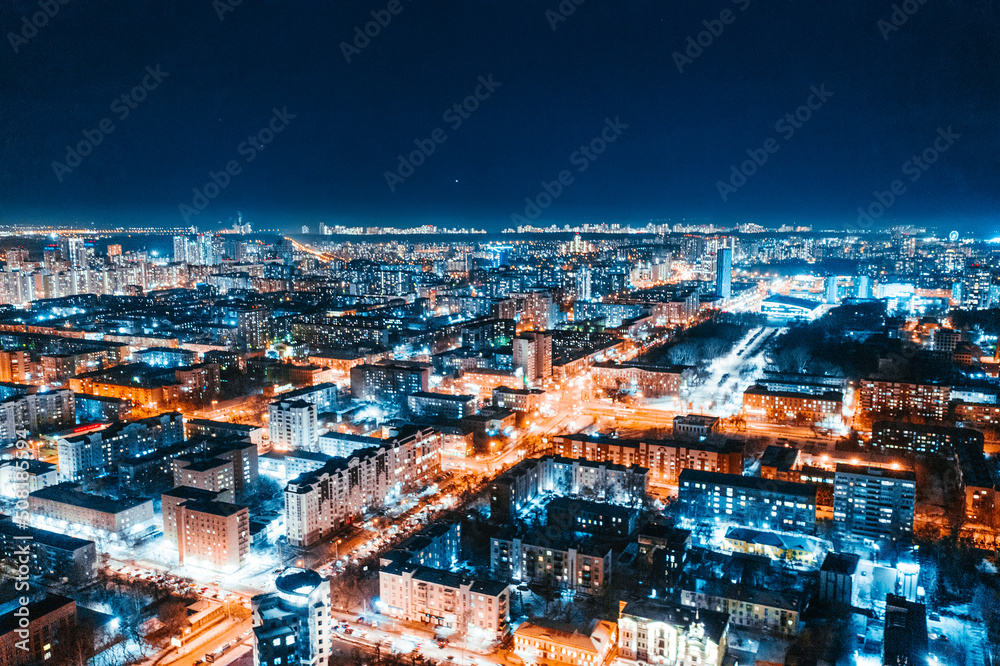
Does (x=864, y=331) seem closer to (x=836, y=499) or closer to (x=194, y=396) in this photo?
(x=836, y=499)

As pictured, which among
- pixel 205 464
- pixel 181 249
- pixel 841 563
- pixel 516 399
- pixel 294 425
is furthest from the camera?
pixel 181 249

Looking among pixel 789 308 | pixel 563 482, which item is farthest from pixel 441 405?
pixel 789 308

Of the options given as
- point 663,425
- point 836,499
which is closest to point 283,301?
point 663,425

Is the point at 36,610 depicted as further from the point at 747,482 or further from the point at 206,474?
the point at 747,482

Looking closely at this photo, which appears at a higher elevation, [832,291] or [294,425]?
[832,291]

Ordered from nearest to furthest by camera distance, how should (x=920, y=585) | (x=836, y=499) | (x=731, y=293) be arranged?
(x=920, y=585) < (x=836, y=499) < (x=731, y=293)

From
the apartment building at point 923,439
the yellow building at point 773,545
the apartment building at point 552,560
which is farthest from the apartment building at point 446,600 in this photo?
the apartment building at point 923,439
